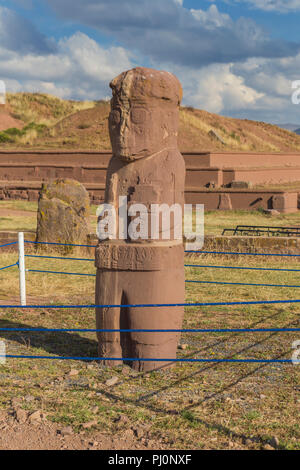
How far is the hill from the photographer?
27.6 m

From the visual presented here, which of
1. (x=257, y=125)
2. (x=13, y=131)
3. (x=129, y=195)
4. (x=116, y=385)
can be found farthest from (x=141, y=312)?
(x=257, y=125)

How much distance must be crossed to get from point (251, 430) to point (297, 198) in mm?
17661

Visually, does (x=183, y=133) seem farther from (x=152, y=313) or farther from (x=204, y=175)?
(x=152, y=313)

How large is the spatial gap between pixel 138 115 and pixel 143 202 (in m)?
0.82

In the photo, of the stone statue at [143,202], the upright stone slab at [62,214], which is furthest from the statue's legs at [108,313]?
the upright stone slab at [62,214]

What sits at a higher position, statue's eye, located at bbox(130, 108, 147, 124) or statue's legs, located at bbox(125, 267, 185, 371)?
statue's eye, located at bbox(130, 108, 147, 124)

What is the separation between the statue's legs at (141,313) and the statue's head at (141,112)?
1.16 metres

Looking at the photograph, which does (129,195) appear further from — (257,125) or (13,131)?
(257,125)

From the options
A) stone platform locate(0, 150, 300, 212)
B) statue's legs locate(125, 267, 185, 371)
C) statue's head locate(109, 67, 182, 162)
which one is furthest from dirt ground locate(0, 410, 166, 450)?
stone platform locate(0, 150, 300, 212)

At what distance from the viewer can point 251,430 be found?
4.25 metres

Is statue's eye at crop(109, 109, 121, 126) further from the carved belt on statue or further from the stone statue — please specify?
the carved belt on statue

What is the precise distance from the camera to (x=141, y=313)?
217 inches

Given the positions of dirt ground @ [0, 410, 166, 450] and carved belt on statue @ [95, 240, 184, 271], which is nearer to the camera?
dirt ground @ [0, 410, 166, 450]

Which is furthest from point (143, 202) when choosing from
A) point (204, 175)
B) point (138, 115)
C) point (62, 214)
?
point (204, 175)
